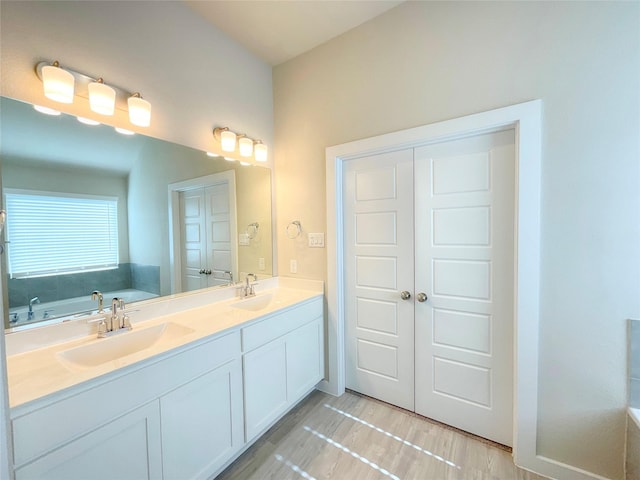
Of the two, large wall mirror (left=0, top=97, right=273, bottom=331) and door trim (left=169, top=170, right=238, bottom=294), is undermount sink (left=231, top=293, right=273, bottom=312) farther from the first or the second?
door trim (left=169, top=170, right=238, bottom=294)

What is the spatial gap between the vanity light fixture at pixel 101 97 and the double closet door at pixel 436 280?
61.2 inches

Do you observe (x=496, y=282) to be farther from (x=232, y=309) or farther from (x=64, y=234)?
(x=64, y=234)

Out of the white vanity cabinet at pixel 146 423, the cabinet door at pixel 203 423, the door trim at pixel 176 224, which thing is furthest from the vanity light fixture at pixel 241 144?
the cabinet door at pixel 203 423

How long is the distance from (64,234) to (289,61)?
2.12 m

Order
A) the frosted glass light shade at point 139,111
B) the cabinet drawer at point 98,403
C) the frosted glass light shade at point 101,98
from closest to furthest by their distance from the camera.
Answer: the cabinet drawer at point 98,403 → the frosted glass light shade at point 101,98 → the frosted glass light shade at point 139,111

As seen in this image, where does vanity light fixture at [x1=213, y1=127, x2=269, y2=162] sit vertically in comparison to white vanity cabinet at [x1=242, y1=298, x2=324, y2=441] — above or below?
above

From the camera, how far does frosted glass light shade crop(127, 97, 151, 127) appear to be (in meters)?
1.60

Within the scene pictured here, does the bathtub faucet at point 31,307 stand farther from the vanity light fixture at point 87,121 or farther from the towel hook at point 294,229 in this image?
the towel hook at point 294,229

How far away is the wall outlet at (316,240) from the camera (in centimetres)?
237

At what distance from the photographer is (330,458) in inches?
68.0

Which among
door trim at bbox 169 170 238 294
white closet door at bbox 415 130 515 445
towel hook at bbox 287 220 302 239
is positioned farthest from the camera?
towel hook at bbox 287 220 302 239

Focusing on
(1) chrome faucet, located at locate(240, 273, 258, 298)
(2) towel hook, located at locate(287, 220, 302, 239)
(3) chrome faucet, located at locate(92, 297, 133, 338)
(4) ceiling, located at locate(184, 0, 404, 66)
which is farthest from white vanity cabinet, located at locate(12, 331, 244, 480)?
(4) ceiling, located at locate(184, 0, 404, 66)

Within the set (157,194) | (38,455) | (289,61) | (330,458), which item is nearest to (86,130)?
(157,194)

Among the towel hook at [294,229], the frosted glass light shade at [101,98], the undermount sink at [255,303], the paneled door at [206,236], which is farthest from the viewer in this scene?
the towel hook at [294,229]
